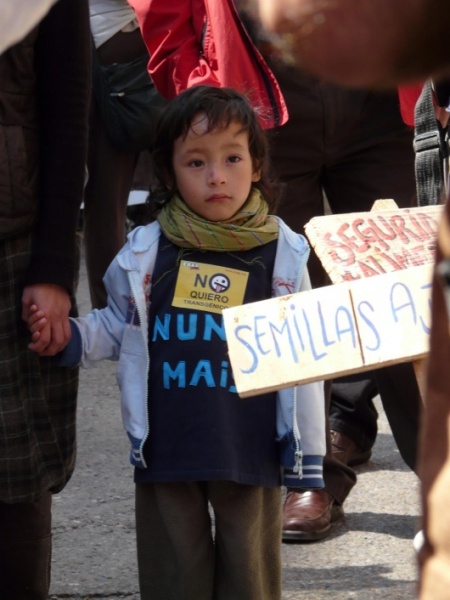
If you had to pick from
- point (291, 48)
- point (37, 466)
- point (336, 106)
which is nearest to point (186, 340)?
point (37, 466)

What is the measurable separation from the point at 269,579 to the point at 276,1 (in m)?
2.00

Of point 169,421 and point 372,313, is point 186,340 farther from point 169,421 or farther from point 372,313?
point 372,313

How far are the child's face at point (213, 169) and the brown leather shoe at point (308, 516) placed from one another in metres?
1.32

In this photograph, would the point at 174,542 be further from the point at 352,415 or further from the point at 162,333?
the point at 352,415

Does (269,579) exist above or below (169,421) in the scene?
below

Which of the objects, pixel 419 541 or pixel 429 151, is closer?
pixel 419 541

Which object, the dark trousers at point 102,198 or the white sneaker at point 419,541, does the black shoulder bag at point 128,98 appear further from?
the white sneaker at point 419,541

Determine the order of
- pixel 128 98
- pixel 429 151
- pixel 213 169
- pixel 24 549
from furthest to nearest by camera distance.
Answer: pixel 128 98
pixel 429 151
pixel 24 549
pixel 213 169

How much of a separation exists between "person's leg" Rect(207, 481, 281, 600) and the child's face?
644 millimetres

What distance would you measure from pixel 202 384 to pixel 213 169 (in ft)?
1.67

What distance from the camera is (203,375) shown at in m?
2.82

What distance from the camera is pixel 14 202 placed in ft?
9.17

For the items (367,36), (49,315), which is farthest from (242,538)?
(367,36)

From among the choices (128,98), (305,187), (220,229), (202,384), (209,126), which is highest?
(128,98)
